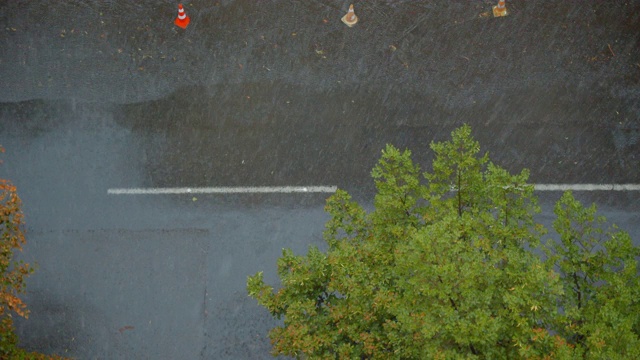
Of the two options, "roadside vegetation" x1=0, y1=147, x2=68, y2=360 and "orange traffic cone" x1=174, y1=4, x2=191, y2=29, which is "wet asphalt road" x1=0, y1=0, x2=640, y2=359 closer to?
"orange traffic cone" x1=174, y1=4, x2=191, y2=29

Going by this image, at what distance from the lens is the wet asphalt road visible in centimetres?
1289

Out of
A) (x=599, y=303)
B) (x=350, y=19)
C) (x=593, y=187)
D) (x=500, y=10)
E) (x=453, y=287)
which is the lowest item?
(x=599, y=303)

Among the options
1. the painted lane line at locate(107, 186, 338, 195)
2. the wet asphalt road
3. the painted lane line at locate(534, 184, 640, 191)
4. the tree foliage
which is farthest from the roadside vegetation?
the painted lane line at locate(534, 184, 640, 191)

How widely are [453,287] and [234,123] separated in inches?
279

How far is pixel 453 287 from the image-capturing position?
787 cm

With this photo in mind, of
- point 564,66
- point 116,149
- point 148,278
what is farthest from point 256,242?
point 564,66

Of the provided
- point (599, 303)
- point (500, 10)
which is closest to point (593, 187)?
point (500, 10)

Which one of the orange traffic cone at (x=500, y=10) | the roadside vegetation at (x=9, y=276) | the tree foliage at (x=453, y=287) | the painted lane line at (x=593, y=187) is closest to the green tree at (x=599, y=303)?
the tree foliage at (x=453, y=287)

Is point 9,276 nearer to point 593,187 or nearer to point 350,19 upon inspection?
point 350,19

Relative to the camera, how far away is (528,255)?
8.30 meters

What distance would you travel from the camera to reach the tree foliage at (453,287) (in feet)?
25.6

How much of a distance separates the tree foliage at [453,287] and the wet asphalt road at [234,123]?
402 cm

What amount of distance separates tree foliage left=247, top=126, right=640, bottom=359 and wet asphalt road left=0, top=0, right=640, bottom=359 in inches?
158

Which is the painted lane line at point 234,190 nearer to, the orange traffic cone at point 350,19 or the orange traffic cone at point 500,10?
the orange traffic cone at point 350,19
